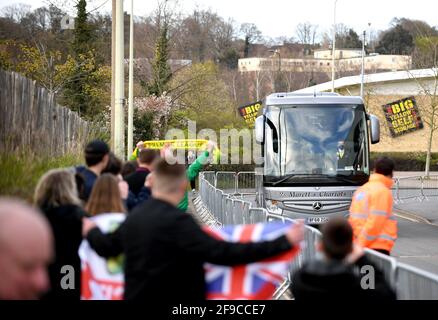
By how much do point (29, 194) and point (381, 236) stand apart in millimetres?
3810

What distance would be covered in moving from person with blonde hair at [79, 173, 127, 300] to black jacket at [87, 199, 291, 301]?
968 mm

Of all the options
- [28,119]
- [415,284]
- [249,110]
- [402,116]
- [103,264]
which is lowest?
[415,284]

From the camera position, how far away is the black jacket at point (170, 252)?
5480mm

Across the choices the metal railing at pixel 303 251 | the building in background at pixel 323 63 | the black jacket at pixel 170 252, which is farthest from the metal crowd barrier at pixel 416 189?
the building in background at pixel 323 63

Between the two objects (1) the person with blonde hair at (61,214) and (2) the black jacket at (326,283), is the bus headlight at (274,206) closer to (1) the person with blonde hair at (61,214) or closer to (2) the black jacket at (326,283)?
(1) the person with blonde hair at (61,214)

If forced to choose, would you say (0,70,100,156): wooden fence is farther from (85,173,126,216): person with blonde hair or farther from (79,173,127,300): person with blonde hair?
(79,173,127,300): person with blonde hair

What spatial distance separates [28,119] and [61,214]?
4.37 m

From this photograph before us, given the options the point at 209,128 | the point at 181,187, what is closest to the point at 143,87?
the point at 209,128

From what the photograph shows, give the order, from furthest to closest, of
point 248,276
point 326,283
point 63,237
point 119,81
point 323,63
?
point 323,63 < point 119,81 < point 63,237 < point 248,276 < point 326,283

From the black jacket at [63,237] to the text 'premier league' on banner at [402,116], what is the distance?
6179cm

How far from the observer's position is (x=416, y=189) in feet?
142

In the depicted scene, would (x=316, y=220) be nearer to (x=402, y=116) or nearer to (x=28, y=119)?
(x=28, y=119)

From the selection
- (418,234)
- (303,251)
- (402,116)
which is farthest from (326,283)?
(402,116)
